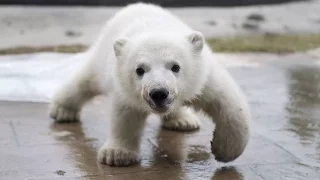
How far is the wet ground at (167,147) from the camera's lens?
8.86 ft

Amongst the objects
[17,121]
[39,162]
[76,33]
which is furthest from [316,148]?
[76,33]

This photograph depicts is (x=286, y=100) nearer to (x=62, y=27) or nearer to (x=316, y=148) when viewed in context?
(x=316, y=148)

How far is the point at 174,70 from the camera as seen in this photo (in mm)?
2549

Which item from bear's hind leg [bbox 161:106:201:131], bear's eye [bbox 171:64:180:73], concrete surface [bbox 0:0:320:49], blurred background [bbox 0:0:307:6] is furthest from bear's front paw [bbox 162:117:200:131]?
blurred background [bbox 0:0:307:6]

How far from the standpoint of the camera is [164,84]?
238 centimetres

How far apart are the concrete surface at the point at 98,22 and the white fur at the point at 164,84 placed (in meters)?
4.08

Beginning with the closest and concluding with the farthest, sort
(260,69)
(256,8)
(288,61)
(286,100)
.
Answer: (286,100), (260,69), (288,61), (256,8)

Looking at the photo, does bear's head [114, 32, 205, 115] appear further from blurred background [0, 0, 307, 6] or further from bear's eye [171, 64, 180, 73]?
blurred background [0, 0, 307, 6]

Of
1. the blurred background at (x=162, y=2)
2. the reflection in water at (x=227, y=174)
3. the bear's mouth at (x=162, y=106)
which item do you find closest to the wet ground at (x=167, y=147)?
the reflection in water at (x=227, y=174)

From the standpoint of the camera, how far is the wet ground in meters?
2.70

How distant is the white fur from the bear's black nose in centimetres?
2

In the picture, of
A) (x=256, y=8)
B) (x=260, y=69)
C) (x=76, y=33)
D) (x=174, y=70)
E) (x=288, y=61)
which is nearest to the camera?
(x=174, y=70)

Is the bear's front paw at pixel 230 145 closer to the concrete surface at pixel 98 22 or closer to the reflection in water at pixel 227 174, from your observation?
the reflection in water at pixel 227 174

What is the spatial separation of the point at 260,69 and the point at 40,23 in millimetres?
3915
